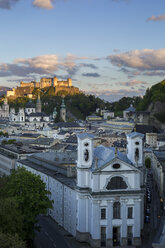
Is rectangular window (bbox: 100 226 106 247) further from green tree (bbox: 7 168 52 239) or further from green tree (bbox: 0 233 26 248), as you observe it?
green tree (bbox: 0 233 26 248)

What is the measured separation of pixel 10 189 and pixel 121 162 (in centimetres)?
1277

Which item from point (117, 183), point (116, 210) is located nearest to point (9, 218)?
point (116, 210)

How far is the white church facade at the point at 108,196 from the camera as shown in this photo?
47906mm

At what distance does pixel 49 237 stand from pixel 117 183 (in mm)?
10252

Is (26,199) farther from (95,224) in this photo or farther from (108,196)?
(108,196)

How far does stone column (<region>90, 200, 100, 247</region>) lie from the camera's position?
47.7 metres

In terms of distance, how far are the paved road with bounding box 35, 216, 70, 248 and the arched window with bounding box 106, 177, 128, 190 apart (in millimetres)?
7873

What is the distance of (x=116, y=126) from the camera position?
192 m

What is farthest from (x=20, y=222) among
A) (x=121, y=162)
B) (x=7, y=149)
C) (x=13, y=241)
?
(x=7, y=149)

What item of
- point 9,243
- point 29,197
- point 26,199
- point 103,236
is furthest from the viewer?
point 26,199

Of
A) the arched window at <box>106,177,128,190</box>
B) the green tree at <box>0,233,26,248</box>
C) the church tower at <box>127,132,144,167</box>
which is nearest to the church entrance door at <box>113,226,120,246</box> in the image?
the arched window at <box>106,177,128,190</box>

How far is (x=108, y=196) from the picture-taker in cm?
4791

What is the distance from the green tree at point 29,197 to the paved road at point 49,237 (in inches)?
99.3

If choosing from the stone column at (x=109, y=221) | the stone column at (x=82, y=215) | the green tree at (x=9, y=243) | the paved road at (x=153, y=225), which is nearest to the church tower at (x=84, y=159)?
the stone column at (x=82, y=215)
